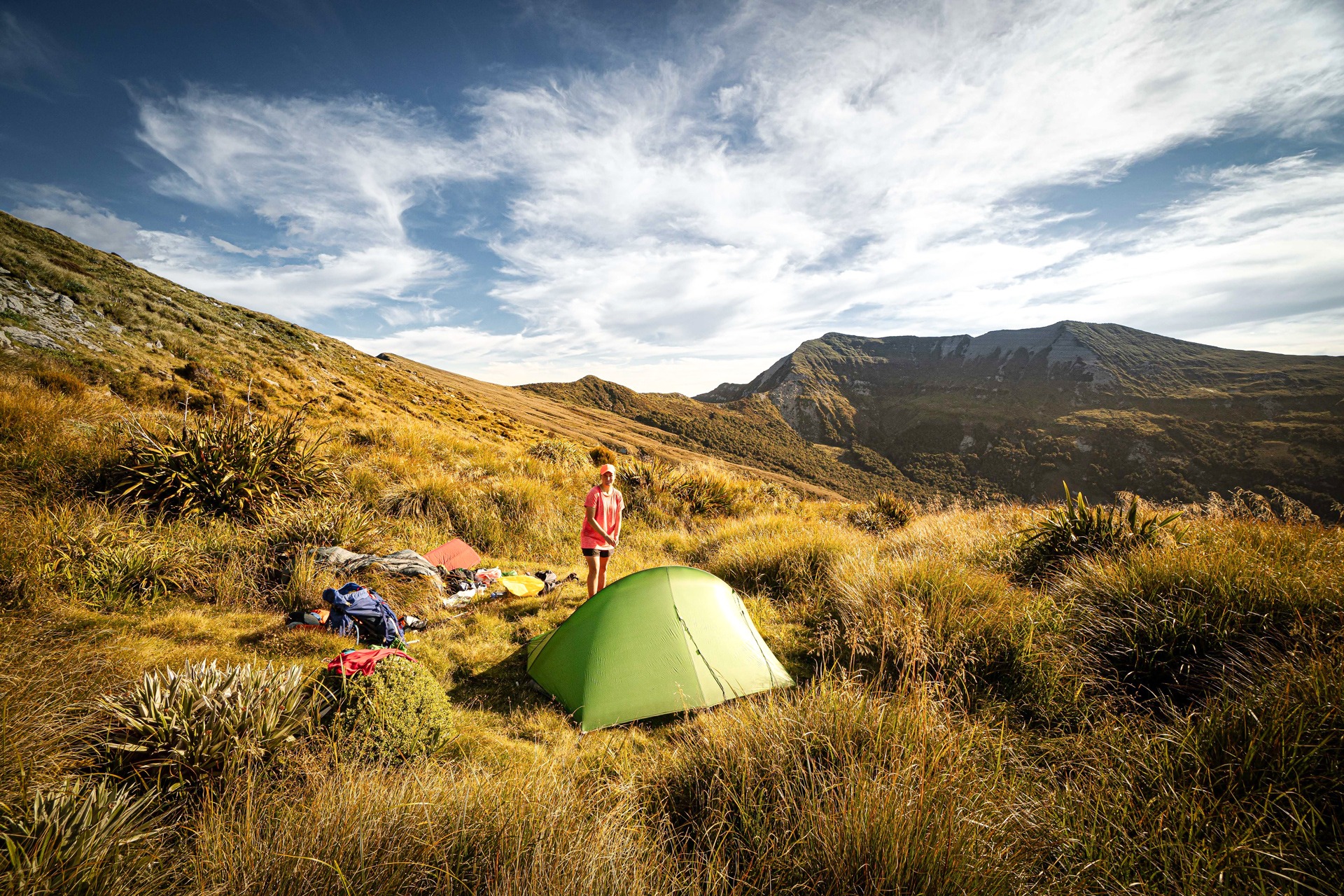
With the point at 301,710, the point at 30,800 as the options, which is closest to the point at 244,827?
the point at 30,800

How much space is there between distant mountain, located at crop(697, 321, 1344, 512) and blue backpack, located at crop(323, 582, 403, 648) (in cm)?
9898

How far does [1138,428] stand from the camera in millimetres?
125375

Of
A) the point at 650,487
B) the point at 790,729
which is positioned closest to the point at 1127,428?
the point at 650,487

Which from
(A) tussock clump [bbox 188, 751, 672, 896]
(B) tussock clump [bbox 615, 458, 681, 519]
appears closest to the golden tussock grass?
(A) tussock clump [bbox 188, 751, 672, 896]

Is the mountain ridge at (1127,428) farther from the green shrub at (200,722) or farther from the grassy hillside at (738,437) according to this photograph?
the green shrub at (200,722)

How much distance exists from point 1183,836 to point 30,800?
554cm

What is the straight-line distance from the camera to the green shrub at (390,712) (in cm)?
328

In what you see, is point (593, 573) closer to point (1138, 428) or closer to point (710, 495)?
point (710, 495)

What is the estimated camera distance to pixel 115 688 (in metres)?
3.28

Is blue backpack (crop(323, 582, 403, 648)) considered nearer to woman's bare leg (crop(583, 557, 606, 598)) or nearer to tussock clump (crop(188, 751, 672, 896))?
woman's bare leg (crop(583, 557, 606, 598))

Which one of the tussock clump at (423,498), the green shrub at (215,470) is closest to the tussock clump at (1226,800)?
the green shrub at (215,470)

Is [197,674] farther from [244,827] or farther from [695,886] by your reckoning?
[695,886]

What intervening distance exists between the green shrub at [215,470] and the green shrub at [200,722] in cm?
Result: 424

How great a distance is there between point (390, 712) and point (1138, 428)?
17622 cm
